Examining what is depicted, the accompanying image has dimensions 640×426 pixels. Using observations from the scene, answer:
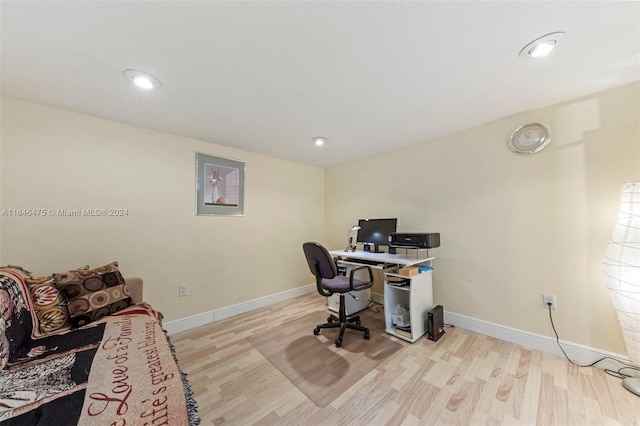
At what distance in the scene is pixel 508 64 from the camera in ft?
4.69

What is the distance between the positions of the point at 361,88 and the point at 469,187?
5.30 feet

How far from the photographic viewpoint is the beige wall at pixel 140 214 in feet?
5.90

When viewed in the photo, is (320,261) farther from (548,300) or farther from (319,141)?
(548,300)

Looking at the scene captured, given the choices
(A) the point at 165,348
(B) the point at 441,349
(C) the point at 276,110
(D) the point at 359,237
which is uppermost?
(C) the point at 276,110

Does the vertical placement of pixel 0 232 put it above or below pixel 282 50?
below

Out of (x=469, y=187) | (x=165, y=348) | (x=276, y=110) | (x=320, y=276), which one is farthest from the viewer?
(x=469, y=187)

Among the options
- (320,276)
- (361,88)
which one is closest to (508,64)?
(361,88)

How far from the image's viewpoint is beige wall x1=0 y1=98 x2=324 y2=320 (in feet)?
5.90

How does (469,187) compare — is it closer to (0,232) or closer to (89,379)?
(89,379)

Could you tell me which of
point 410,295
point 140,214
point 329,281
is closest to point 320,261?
point 329,281

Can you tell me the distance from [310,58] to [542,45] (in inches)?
51.3

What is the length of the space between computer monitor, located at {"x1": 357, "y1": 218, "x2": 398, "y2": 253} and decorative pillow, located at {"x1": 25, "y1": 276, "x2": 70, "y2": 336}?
9.15ft

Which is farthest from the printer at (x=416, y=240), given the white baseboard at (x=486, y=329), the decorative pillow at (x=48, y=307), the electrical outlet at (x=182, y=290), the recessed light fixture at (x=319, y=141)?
the decorative pillow at (x=48, y=307)

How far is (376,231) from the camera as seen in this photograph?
9.68ft
